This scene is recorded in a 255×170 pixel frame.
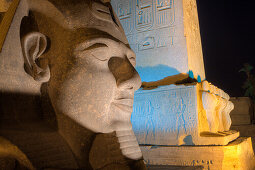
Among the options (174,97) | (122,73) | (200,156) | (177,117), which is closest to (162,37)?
(174,97)

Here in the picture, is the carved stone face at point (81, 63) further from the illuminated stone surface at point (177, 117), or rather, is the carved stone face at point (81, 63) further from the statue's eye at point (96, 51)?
the illuminated stone surface at point (177, 117)

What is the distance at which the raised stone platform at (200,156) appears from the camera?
3.44 meters

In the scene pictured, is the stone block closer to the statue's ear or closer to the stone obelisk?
the stone obelisk

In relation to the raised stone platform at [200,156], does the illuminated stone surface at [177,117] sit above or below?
above

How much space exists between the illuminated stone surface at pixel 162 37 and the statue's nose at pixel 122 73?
250 cm

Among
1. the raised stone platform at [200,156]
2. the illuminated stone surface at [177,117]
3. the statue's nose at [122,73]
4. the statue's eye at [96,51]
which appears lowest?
the raised stone platform at [200,156]

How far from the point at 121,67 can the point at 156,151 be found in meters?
2.48

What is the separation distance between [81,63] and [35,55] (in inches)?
13.0

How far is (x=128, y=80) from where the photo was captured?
71.7 inches

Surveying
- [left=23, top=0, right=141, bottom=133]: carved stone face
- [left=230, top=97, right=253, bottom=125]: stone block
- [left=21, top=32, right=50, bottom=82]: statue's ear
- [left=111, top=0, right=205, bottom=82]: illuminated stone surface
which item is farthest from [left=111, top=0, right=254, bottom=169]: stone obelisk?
[left=230, top=97, right=253, bottom=125]: stone block

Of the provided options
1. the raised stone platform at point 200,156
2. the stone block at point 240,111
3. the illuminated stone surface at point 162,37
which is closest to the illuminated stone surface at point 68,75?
the raised stone platform at point 200,156

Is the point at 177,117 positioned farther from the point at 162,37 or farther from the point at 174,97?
the point at 162,37

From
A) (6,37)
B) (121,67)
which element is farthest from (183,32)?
→ (6,37)

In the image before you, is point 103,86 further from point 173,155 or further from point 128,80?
point 173,155
